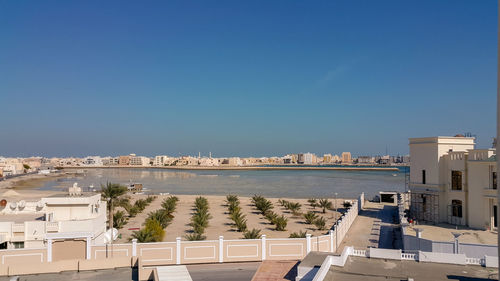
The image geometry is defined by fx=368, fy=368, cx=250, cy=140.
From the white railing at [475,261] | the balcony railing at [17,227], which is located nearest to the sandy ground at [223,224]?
the balcony railing at [17,227]

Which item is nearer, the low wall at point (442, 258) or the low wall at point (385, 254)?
the low wall at point (442, 258)

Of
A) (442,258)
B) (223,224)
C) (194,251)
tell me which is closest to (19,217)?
(194,251)

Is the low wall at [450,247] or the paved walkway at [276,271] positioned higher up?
the low wall at [450,247]

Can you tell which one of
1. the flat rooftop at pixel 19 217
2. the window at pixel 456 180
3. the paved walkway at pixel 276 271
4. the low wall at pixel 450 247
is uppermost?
the window at pixel 456 180

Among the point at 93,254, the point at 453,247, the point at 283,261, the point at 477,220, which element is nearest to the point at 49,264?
the point at 93,254

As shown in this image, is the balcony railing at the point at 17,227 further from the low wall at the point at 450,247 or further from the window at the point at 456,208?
the window at the point at 456,208

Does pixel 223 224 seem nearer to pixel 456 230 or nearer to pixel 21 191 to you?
pixel 456 230

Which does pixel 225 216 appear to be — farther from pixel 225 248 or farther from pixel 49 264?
pixel 49 264

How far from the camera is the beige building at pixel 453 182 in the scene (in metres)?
16.0

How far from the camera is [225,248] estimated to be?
45.8 feet

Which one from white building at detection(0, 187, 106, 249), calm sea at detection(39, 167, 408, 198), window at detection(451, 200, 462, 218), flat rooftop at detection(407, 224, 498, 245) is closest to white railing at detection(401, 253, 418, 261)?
flat rooftop at detection(407, 224, 498, 245)

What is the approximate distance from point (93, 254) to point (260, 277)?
5.95m

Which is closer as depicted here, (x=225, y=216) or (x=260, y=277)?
(x=260, y=277)

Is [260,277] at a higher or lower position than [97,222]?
lower
